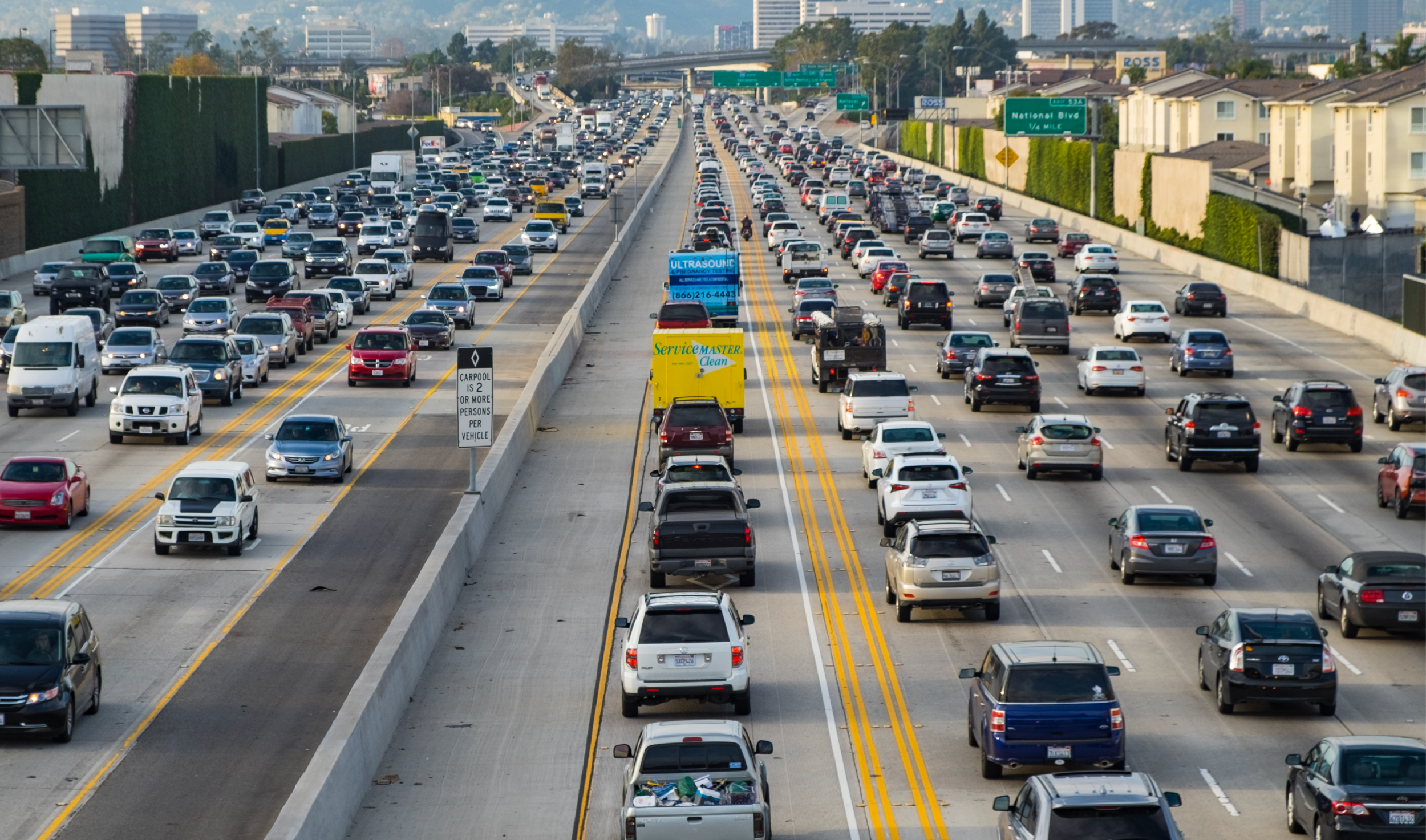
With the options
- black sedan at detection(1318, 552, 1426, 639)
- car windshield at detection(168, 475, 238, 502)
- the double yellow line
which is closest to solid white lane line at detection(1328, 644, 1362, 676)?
black sedan at detection(1318, 552, 1426, 639)

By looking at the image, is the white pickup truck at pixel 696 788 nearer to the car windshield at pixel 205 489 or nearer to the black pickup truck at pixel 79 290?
the car windshield at pixel 205 489

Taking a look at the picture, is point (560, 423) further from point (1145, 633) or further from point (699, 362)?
point (1145, 633)

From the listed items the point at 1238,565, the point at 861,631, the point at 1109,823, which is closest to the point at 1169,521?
the point at 1238,565

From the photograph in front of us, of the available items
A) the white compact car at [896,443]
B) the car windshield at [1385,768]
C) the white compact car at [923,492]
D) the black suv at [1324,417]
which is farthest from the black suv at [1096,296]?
the car windshield at [1385,768]

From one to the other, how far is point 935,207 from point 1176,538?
89147 millimetres

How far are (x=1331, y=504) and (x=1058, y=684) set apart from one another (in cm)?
1909

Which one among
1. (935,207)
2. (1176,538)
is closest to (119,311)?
(1176,538)

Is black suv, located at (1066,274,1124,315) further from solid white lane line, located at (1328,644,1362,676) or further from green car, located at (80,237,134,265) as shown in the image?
solid white lane line, located at (1328,644,1362,676)

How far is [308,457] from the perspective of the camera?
40688 millimetres

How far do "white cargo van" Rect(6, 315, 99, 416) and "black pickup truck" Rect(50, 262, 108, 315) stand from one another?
1866cm

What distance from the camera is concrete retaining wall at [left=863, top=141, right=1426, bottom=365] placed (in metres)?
59.2

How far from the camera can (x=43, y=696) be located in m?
23.3

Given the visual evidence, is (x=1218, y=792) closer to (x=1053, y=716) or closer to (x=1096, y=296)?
(x=1053, y=716)

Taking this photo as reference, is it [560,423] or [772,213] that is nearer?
[560,423]
